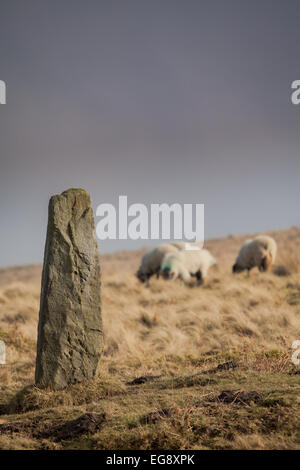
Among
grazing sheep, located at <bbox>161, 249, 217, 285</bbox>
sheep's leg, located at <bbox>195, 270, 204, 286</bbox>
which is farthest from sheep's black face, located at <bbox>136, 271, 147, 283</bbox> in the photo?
sheep's leg, located at <bbox>195, 270, 204, 286</bbox>

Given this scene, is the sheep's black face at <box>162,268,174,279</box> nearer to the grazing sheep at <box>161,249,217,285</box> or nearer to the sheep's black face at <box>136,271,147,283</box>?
the grazing sheep at <box>161,249,217,285</box>

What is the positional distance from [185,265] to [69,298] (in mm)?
13503

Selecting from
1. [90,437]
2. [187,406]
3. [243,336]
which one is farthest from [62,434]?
[243,336]

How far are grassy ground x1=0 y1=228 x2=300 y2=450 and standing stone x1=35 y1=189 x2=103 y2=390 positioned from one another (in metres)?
0.31

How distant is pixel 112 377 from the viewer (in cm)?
704

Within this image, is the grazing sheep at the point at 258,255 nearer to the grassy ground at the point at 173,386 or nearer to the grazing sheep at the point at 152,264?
the grazing sheep at the point at 152,264

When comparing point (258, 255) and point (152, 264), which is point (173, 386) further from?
point (152, 264)

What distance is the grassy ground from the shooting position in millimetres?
4422

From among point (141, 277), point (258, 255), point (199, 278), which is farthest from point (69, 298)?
point (141, 277)

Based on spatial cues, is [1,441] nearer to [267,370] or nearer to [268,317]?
[267,370]

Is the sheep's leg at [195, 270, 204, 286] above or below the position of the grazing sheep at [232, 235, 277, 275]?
below

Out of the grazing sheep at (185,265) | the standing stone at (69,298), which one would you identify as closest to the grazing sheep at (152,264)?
the grazing sheep at (185,265)

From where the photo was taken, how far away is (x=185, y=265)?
1969 cm

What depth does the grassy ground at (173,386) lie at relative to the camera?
4422mm
